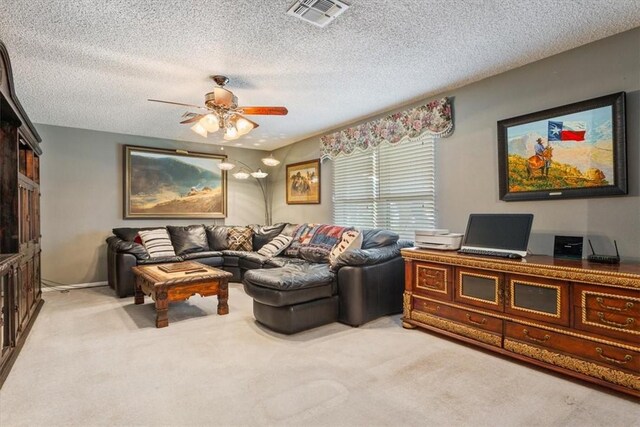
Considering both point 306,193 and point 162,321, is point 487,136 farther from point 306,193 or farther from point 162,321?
point 162,321

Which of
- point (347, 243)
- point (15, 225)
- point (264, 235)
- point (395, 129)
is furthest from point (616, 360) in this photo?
point (264, 235)

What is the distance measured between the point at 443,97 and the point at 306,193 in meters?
2.91

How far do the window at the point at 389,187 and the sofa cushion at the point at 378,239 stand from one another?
416 millimetres

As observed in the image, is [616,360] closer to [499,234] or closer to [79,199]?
[499,234]

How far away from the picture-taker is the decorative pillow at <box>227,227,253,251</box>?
5785 mm

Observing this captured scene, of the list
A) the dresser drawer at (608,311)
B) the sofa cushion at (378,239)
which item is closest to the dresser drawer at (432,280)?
the sofa cushion at (378,239)

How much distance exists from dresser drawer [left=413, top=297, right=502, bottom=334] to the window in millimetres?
1165

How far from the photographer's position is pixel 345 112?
4586 mm

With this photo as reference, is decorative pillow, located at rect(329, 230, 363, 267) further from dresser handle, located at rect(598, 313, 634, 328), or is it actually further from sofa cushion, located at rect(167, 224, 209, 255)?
sofa cushion, located at rect(167, 224, 209, 255)

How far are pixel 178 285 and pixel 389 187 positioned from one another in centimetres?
281

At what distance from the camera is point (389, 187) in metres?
4.58

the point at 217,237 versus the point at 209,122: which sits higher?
the point at 209,122

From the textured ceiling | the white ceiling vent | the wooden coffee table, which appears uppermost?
the textured ceiling

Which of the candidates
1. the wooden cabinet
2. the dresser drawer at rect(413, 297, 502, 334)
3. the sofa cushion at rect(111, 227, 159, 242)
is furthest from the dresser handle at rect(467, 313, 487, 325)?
the sofa cushion at rect(111, 227, 159, 242)
